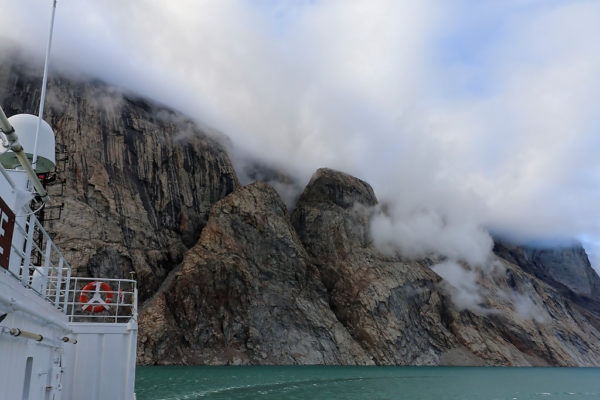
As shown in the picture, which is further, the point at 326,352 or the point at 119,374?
the point at 326,352

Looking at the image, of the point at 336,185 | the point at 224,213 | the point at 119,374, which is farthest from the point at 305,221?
the point at 119,374

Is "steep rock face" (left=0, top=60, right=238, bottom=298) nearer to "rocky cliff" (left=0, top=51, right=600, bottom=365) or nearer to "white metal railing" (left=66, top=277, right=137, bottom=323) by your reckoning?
"rocky cliff" (left=0, top=51, right=600, bottom=365)

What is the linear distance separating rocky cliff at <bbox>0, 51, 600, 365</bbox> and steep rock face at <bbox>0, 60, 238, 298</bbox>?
0.33 metres

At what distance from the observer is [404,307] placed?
145 m

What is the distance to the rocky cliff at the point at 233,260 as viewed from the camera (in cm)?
10869

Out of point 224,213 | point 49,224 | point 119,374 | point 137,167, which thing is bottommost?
point 119,374

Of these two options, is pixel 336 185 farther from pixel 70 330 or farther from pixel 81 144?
pixel 70 330

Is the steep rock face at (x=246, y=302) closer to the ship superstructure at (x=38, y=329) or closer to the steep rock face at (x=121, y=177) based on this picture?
the steep rock face at (x=121, y=177)

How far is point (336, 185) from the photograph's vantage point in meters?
161

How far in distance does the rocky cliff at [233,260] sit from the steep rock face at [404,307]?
43 centimetres

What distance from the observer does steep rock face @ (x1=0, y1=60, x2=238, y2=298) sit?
339ft

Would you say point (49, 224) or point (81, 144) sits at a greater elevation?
point (81, 144)

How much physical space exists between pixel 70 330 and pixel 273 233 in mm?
119053

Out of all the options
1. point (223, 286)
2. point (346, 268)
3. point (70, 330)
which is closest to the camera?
point (70, 330)
